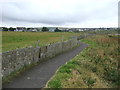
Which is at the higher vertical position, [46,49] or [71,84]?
[46,49]

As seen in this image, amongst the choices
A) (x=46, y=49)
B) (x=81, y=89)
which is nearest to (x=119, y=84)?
(x=81, y=89)

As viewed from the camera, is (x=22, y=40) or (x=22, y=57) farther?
(x=22, y=40)

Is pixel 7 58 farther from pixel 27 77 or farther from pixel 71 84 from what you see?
pixel 71 84

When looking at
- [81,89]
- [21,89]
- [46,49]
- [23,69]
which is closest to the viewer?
[21,89]

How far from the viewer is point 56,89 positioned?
20.0ft

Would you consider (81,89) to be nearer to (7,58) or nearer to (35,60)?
(7,58)

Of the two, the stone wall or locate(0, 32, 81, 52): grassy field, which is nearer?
the stone wall

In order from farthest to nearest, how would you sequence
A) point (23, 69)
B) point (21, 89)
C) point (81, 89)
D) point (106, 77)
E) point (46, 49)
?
1. point (46, 49)
2. point (106, 77)
3. point (23, 69)
4. point (81, 89)
5. point (21, 89)

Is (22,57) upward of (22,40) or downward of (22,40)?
downward

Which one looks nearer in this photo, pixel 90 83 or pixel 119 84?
pixel 90 83

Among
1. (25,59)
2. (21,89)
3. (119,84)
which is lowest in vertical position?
(119,84)

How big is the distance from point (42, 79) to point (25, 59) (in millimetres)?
1957

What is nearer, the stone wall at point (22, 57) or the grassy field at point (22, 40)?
the stone wall at point (22, 57)

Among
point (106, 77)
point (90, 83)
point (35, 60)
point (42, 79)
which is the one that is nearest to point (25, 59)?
point (35, 60)
